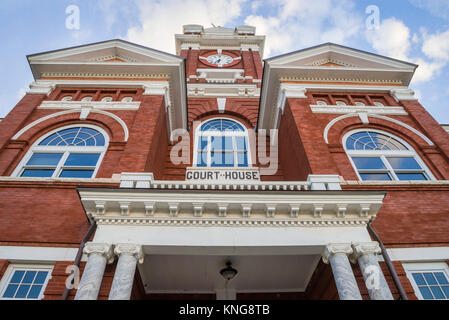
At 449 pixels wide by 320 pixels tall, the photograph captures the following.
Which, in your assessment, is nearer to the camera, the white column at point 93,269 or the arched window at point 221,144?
the white column at point 93,269

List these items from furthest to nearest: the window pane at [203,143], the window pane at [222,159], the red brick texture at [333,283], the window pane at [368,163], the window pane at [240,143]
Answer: the window pane at [240,143]
the window pane at [203,143]
the window pane at [222,159]
the window pane at [368,163]
the red brick texture at [333,283]

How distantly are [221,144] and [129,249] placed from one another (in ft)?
29.7

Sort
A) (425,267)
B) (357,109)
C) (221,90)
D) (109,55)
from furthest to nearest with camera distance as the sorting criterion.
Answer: (221,90) → (109,55) → (357,109) → (425,267)

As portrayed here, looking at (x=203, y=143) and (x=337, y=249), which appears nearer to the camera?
(x=337, y=249)

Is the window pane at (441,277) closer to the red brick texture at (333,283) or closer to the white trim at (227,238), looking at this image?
the red brick texture at (333,283)

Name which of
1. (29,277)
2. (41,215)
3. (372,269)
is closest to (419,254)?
(372,269)

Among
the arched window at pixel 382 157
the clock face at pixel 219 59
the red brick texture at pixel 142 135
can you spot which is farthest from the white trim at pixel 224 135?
the clock face at pixel 219 59

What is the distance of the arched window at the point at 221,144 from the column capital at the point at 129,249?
726 centimetres

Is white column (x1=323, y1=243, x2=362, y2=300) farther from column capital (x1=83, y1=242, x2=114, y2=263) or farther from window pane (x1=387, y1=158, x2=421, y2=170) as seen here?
window pane (x1=387, y1=158, x2=421, y2=170)

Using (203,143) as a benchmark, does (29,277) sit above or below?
below

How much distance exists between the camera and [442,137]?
11750 millimetres

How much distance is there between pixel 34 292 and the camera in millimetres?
7309

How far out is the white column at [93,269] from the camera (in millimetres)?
6238

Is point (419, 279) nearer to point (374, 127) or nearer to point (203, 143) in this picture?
point (374, 127)
